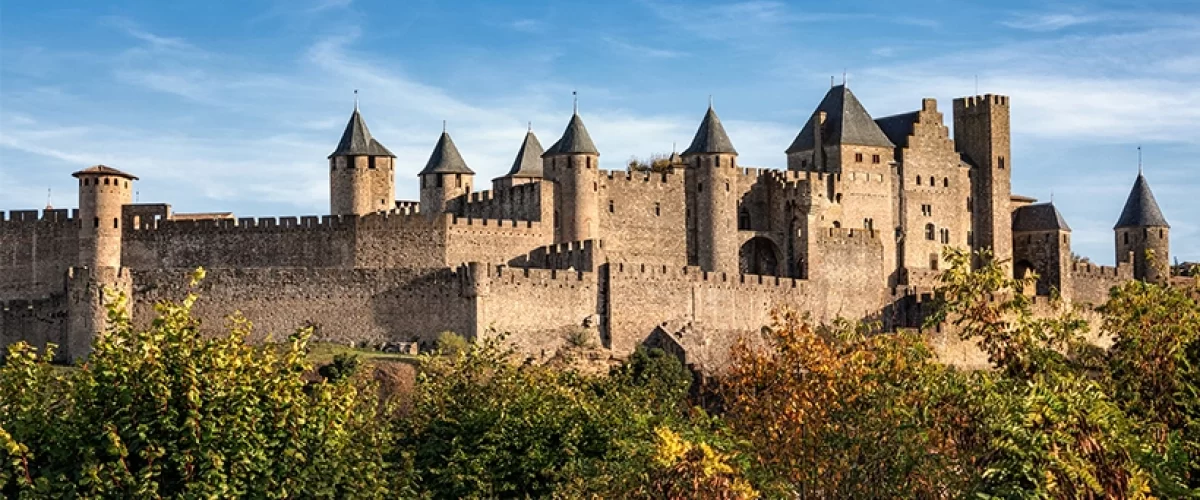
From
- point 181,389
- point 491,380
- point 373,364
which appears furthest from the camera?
point 373,364

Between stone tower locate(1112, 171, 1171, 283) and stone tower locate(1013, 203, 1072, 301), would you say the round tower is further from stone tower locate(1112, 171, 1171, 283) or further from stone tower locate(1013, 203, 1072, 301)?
stone tower locate(1112, 171, 1171, 283)

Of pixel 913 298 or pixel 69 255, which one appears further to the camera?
pixel 913 298

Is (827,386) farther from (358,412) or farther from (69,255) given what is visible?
(69,255)

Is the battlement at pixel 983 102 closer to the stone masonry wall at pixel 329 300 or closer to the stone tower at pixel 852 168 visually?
the stone tower at pixel 852 168

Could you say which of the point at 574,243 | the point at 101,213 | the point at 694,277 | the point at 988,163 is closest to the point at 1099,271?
the point at 988,163

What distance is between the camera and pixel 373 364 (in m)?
60.7

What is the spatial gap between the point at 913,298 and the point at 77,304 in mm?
32201

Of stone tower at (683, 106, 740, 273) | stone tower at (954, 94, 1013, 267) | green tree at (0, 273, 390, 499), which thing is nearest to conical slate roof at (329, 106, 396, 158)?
stone tower at (683, 106, 740, 273)

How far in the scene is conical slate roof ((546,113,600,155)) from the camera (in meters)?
73.7

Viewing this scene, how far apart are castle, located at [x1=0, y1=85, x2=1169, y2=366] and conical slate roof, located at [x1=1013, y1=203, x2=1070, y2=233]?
0.72 ft

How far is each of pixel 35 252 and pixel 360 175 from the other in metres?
11.8

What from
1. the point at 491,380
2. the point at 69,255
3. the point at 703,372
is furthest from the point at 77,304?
the point at 491,380

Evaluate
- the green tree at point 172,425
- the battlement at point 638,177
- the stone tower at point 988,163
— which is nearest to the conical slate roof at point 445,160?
the battlement at point 638,177

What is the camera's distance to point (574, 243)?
70.3m
